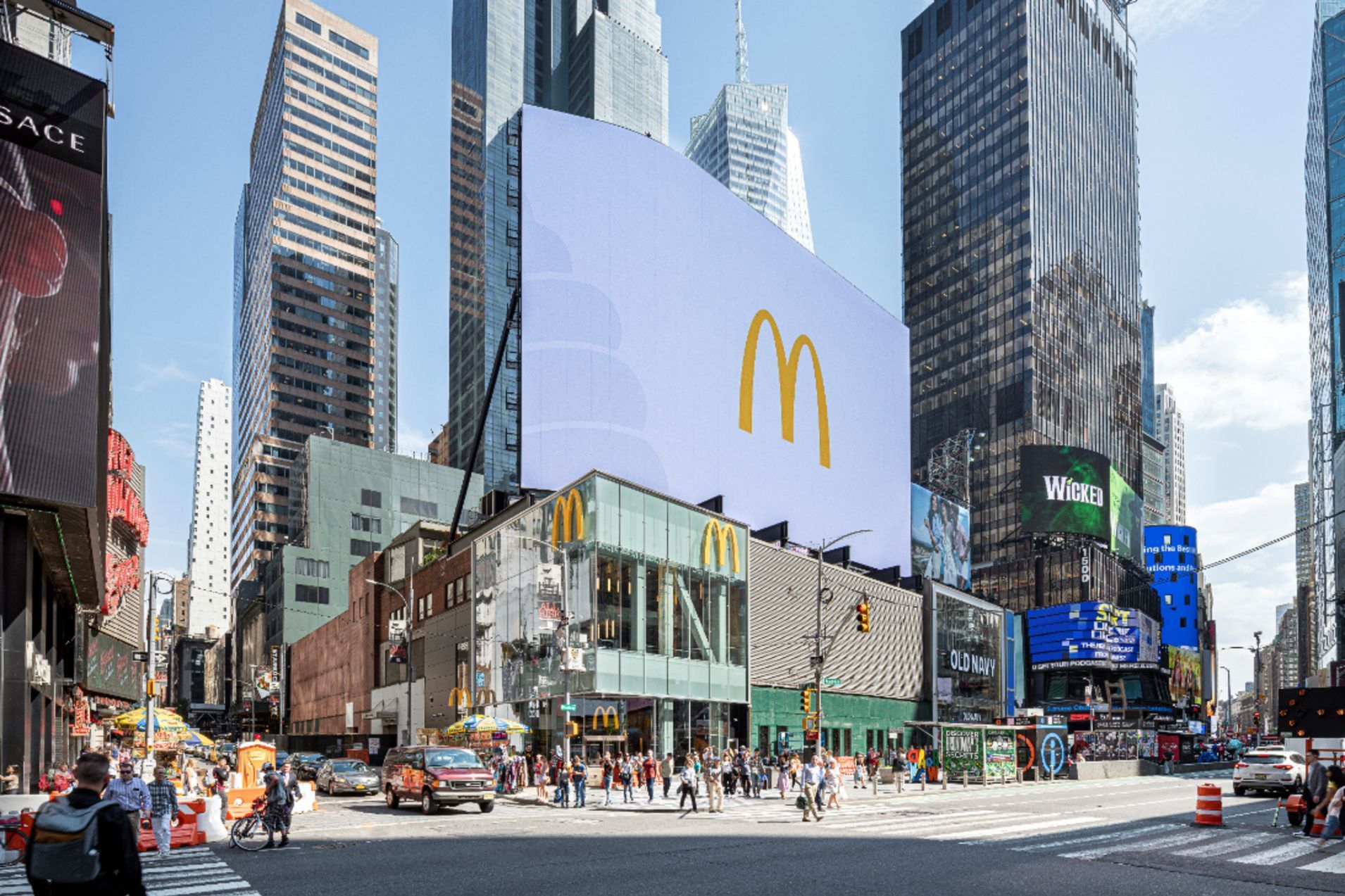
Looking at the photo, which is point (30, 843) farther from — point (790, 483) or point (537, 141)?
point (790, 483)

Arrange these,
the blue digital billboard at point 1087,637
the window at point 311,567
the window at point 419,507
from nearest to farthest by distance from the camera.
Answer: the blue digital billboard at point 1087,637 → the window at point 311,567 → the window at point 419,507

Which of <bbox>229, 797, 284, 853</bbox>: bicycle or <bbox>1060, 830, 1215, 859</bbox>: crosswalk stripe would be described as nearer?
<bbox>1060, 830, 1215, 859</bbox>: crosswalk stripe

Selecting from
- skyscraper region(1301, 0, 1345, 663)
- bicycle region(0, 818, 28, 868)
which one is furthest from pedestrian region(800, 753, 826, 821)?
skyscraper region(1301, 0, 1345, 663)

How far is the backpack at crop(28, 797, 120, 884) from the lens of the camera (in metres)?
7.73

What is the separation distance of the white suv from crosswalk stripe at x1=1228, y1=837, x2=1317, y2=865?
1632 cm

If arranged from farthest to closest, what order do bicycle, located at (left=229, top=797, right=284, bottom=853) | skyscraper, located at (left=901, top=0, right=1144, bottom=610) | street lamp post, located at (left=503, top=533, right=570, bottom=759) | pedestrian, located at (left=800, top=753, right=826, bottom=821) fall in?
skyscraper, located at (left=901, top=0, right=1144, bottom=610)
street lamp post, located at (left=503, top=533, right=570, bottom=759)
pedestrian, located at (left=800, top=753, right=826, bottom=821)
bicycle, located at (left=229, top=797, right=284, bottom=853)

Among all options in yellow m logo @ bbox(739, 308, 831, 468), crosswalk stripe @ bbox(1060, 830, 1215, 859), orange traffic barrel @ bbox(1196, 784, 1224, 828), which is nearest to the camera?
crosswalk stripe @ bbox(1060, 830, 1215, 859)

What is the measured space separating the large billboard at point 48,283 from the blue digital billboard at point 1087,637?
317 ft

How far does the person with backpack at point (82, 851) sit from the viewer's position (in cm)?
774

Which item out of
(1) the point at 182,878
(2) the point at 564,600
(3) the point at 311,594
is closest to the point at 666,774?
(2) the point at 564,600

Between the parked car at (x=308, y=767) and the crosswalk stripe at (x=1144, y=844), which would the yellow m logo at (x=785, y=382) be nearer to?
the parked car at (x=308, y=767)

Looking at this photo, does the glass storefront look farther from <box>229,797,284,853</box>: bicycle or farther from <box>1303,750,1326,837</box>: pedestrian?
<box>229,797,284,853</box>: bicycle

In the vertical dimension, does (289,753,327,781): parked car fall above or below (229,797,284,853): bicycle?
below

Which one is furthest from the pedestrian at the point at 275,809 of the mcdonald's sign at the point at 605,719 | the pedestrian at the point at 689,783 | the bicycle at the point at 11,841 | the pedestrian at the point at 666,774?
the mcdonald's sign at the point at 605,719
